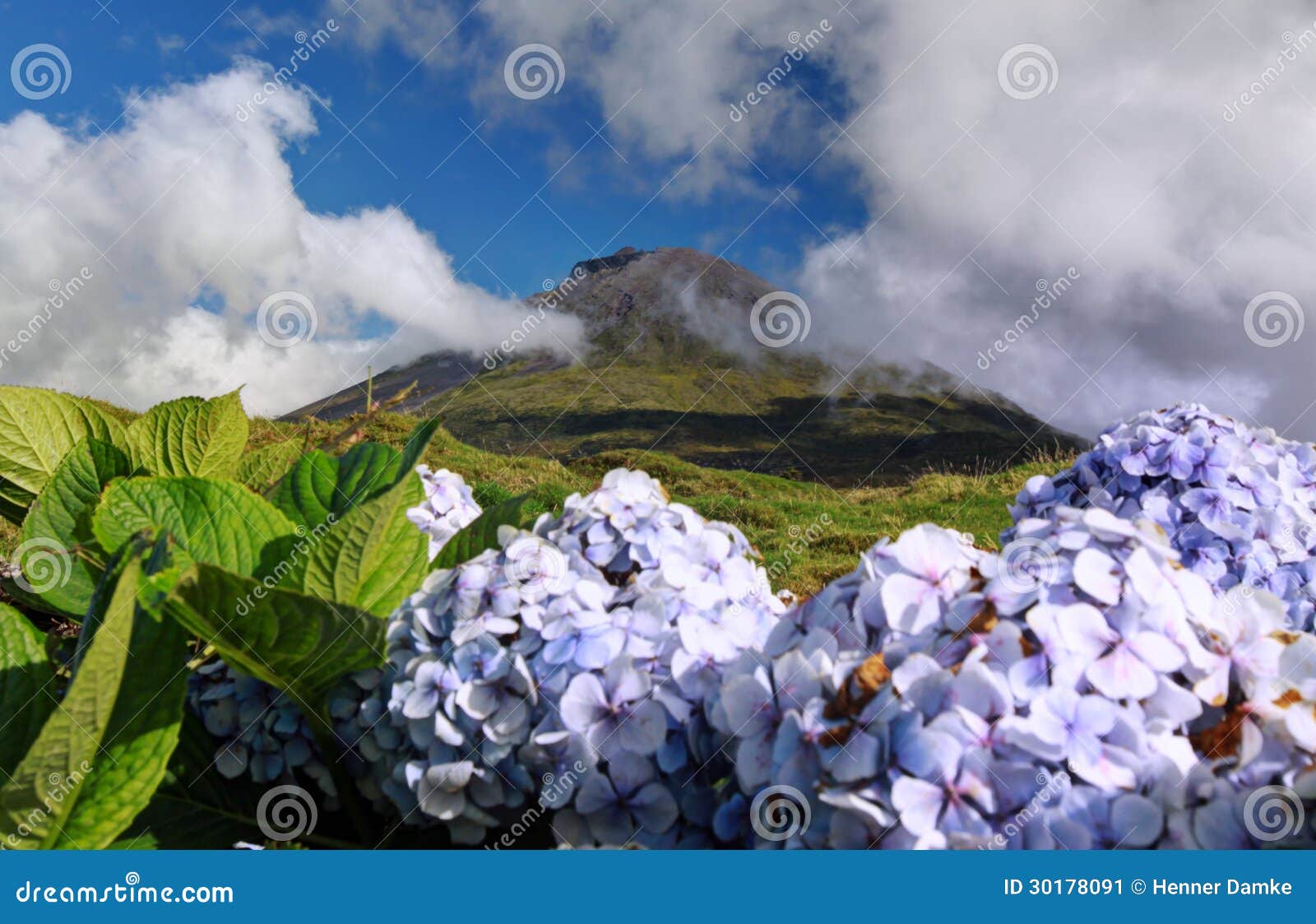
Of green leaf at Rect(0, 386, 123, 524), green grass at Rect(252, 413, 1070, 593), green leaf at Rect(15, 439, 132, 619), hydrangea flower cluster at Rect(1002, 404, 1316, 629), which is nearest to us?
green leaf at Rect(15, 439, 132, 619)

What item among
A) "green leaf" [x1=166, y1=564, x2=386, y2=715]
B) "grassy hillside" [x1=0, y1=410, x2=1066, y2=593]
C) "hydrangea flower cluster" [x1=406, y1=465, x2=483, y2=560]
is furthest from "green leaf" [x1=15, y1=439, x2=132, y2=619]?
"grassy hillside" [x1=0, y1=410, x2=1066, y2=593]

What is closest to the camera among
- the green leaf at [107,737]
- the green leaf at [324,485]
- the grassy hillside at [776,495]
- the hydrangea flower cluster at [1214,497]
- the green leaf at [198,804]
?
the green leaf at [107,737]

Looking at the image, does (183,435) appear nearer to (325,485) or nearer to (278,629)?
(325,485)

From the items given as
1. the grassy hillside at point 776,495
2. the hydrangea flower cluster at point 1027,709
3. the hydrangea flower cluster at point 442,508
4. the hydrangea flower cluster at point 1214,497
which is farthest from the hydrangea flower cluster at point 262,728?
the grassy hillside at point 776,495

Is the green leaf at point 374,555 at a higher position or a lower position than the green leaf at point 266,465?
lower

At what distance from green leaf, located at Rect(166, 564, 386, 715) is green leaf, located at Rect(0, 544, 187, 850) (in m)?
0.13

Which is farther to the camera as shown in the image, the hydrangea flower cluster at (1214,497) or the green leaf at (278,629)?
the hydrangea flower cluster at (1214,497)

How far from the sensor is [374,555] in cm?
237

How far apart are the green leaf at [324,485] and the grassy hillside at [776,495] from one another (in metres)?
5.59

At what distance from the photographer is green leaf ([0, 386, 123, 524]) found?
10.3ft

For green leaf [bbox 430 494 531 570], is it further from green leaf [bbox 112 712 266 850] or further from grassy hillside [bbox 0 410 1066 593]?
grassy hillside [bbox 0 410 1066 593]

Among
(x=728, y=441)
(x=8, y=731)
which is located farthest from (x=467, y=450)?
(x=728, y=441)

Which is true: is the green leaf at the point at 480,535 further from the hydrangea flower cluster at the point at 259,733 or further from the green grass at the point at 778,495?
the green grass at the point at 778,495

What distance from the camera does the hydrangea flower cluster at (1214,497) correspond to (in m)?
3.36
